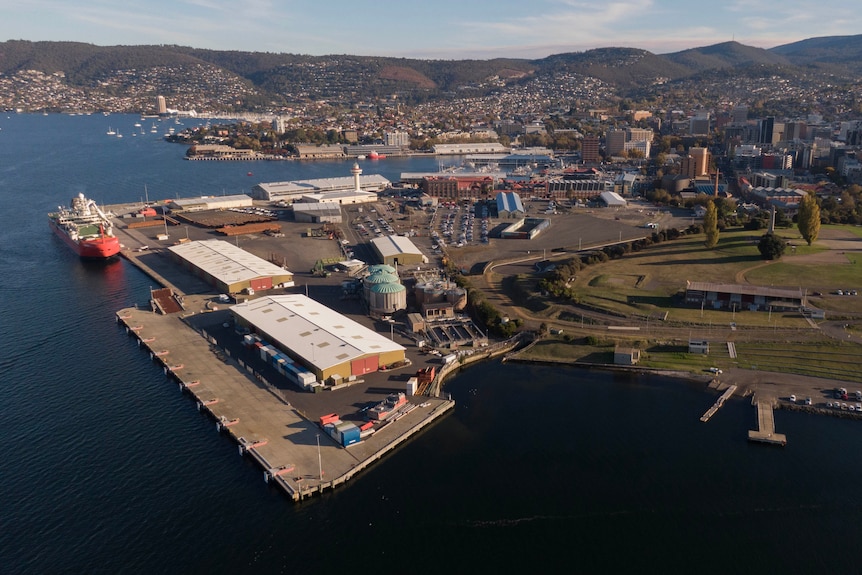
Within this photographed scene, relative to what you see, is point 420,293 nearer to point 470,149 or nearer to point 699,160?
point 699,160

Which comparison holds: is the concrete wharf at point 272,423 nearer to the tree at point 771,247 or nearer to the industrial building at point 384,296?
the industrial building at point 384,296

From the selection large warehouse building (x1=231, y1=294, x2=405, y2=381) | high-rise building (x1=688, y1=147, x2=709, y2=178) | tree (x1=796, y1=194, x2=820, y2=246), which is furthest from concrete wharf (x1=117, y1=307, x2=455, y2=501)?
high-rise building (x1=688, y1=147, x2=709, y2=178)

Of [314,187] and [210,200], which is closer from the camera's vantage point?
[210,200]

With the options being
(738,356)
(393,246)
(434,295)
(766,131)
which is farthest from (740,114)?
(434,295)

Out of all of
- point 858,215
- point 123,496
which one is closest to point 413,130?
point 858,215

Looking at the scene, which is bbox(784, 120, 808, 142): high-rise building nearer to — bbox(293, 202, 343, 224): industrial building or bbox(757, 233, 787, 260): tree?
bbox(757, 233, 787, 260): tree

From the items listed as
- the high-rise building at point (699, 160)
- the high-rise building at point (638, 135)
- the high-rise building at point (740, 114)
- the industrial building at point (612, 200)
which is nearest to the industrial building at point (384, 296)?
the industrial building at point (612, 200)

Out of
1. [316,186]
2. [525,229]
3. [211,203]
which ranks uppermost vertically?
[316,186]
